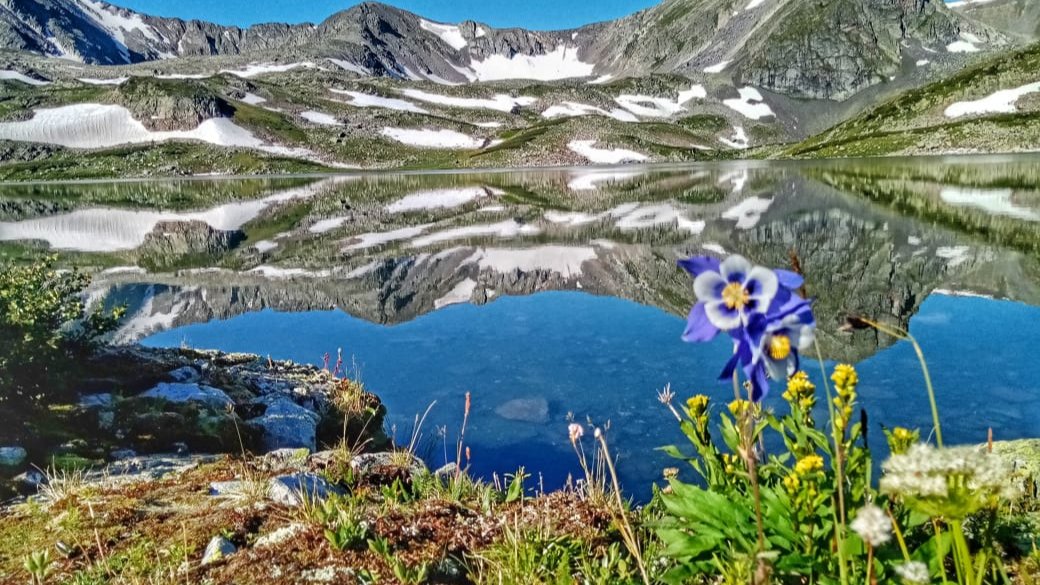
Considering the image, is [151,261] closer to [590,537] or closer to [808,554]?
[590,537]

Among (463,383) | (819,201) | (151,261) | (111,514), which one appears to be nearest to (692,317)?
(111,514)

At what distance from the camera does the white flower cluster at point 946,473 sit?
6.32 feet

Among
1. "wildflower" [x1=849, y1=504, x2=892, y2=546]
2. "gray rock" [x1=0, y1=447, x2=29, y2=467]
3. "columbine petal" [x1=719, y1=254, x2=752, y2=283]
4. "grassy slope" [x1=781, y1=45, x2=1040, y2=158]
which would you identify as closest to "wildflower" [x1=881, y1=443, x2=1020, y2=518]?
"wildflower" [x1=849, y1=504, x2=892, y2=546]

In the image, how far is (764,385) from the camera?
2.39 metres

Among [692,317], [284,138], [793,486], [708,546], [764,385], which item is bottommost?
[708,546]

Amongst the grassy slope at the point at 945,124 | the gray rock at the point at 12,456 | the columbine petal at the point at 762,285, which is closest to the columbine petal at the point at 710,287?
the columbine petal at the point at 762,285

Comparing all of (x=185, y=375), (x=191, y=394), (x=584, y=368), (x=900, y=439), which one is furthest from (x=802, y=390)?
(x=185, y=375)

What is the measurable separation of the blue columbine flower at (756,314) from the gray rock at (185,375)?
994 cm

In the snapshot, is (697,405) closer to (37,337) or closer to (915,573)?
(915,573)

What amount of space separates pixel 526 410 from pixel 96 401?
20.0ft

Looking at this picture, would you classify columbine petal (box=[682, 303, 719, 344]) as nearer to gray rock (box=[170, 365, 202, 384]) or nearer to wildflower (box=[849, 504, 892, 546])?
wildflower (box=[849, 504, 892, 546])

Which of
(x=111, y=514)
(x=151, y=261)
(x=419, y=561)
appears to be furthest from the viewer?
(x=151, y=261)

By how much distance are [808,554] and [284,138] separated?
686ft

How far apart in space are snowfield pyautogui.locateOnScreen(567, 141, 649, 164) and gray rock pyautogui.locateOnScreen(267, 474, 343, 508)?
170 metres
